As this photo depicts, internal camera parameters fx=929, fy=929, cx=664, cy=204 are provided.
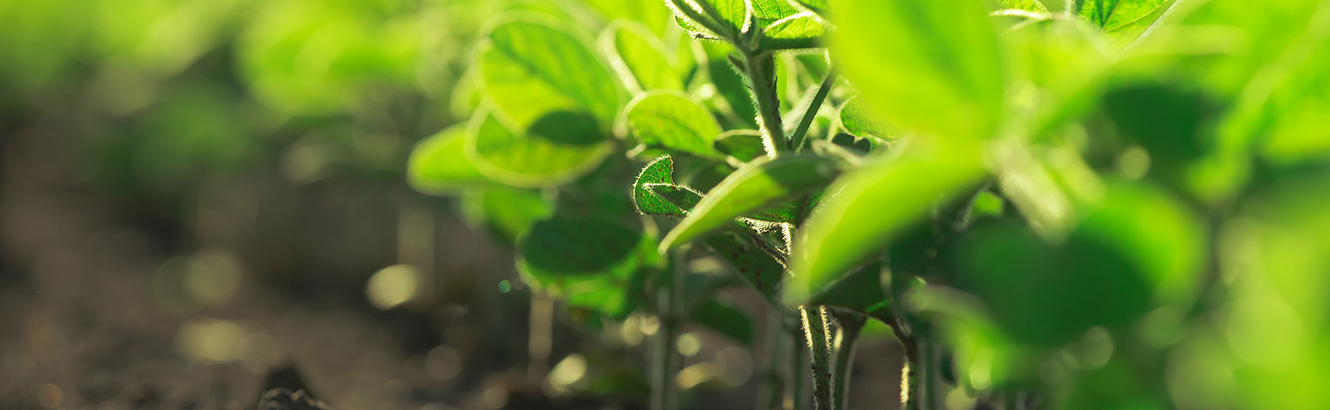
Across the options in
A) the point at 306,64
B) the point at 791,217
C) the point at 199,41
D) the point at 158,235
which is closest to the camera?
the point at 791,217

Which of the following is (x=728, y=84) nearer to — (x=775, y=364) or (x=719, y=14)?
(x=719, y=14)

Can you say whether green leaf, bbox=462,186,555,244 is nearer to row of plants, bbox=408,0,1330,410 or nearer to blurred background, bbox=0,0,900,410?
blurred background, bbox=0,0,900,410

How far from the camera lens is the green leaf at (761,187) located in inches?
20.8

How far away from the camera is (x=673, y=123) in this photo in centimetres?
84

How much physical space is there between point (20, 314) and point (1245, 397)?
2.98m

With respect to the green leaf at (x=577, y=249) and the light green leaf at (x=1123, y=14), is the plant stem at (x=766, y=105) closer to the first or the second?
the light green leaf at (x=1123, y=14)

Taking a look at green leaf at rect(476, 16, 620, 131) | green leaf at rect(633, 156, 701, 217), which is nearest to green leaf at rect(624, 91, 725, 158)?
green leaf at rect(633, 156, 701, 217)

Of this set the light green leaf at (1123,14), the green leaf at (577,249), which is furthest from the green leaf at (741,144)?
the green leaf at (577,249)

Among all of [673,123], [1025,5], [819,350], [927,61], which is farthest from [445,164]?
[927,61]

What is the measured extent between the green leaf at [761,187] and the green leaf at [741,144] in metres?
0.22

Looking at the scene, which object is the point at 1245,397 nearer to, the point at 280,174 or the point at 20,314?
the point at 20,314

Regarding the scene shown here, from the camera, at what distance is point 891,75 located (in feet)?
1.44

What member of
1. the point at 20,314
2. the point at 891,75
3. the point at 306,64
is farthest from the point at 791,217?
the point at 20,314

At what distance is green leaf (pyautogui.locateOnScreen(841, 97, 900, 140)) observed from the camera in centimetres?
70
